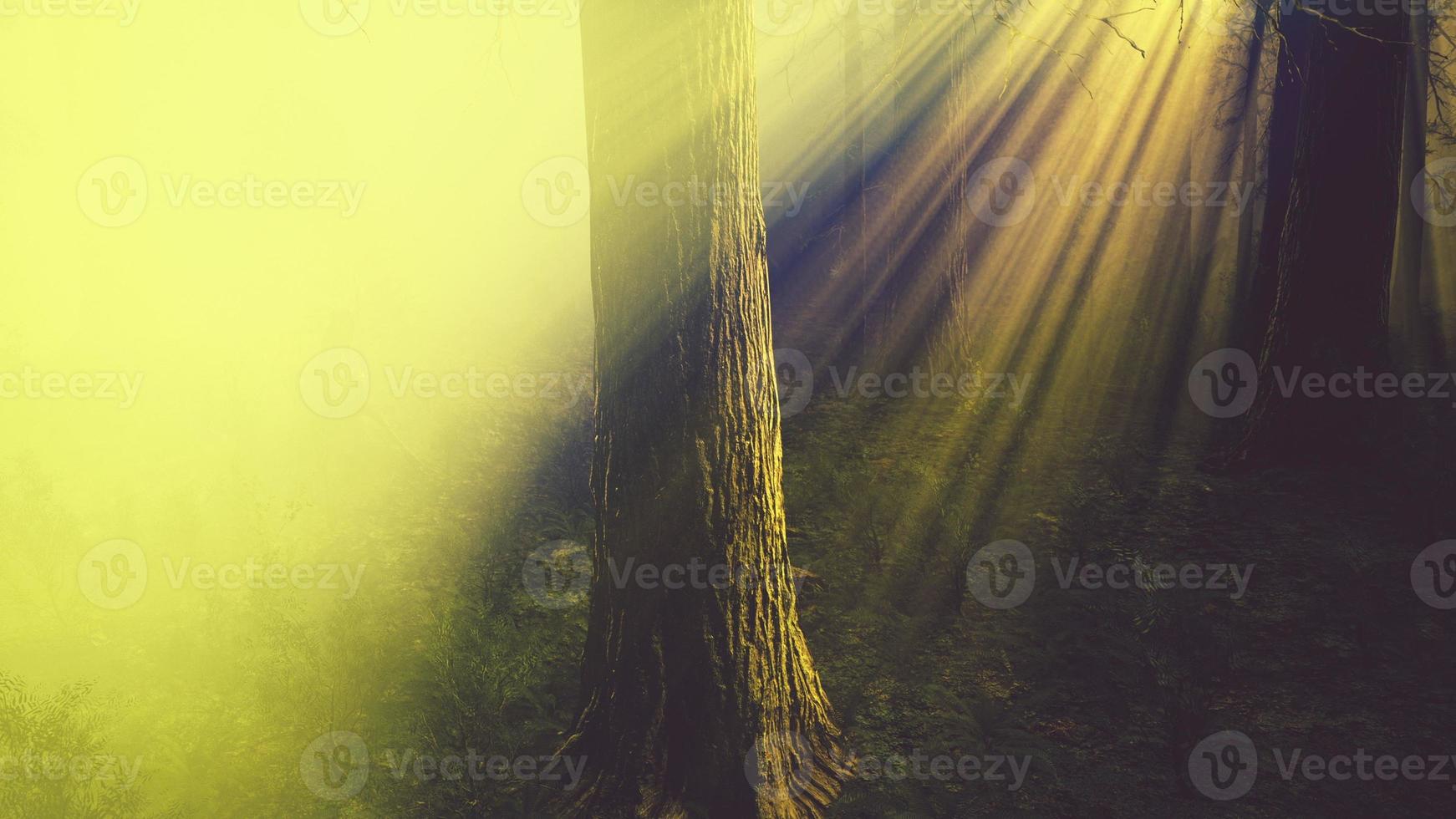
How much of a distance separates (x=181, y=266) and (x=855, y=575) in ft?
24.2

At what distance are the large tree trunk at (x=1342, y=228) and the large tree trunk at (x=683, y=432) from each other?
5028mm

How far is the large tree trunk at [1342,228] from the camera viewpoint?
19.3ft

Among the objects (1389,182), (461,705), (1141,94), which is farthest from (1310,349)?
(1141,94)

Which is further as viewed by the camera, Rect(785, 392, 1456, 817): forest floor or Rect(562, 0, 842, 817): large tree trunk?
Rect(785, 392, 1456, 817): forest floor

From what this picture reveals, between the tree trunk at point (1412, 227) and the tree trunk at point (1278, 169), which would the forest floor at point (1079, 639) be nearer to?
the tree trunk at point (1278, 169)

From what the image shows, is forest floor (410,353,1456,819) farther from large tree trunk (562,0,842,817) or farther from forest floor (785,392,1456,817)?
large tree trunk (562,0,842,817)

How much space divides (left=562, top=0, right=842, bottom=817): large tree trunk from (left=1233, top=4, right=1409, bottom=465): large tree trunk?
503 cm

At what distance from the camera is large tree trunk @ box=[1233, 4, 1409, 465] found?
5.89 m

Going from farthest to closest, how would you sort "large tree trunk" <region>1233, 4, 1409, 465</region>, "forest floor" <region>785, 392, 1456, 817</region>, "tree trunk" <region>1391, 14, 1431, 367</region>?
1. "tree trunk" <region>1391, 14, 1431, 367</region>
2. "large tree trunk" <region>1233, 4, 1409, 465</region>
3. "forest floor" <region>785, 392, 1456, 817</region>

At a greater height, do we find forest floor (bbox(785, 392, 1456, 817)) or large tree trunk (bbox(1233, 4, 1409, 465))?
large tree trunk (bbox(1233, 4, 1409, 465))

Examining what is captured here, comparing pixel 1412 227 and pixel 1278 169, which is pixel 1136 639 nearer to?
pixel 1278 169

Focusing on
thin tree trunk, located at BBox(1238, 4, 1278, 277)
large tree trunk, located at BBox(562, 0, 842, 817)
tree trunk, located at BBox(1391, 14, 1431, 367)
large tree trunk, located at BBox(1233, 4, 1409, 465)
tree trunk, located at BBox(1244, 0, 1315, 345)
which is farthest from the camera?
thin tree trunk, located at BBox(1238, 4, 1278, 277)

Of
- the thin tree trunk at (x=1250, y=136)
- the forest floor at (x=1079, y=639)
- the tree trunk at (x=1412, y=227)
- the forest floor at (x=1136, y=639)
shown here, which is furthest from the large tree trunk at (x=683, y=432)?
the thin tree trunk at (x=1250, y=136)

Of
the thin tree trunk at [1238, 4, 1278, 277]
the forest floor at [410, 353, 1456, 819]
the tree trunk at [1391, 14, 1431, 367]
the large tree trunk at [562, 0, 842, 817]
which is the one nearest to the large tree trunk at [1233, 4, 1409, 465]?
the forest floor at [410, 353, 1456, 819]
